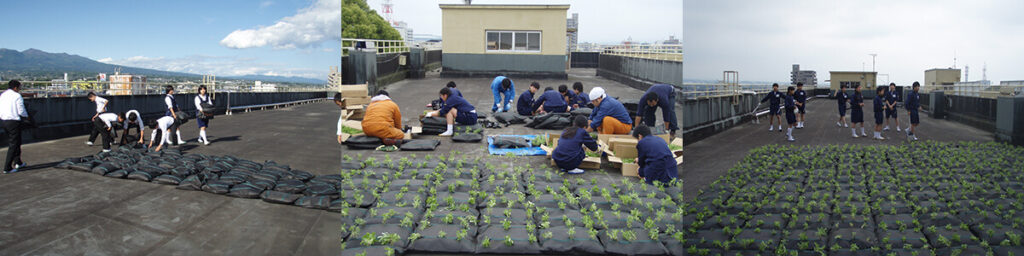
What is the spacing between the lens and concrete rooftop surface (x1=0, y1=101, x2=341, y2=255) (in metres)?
3.22

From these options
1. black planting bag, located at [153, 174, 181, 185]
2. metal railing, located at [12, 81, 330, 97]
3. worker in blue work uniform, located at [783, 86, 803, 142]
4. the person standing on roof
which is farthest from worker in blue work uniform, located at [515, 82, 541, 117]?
black planting bag, located at [153, 174, 181, 185]

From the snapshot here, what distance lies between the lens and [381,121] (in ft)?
23.1

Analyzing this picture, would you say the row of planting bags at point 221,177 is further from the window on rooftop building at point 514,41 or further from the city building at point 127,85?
the window on rooftop building at point 514,41

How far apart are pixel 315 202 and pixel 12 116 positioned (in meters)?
3.50

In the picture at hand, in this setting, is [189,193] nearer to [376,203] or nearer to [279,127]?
[376,203]

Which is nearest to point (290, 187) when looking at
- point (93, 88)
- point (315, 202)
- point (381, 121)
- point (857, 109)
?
point (315, 202)

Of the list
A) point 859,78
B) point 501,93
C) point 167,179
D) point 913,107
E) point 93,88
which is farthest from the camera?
point 859,78

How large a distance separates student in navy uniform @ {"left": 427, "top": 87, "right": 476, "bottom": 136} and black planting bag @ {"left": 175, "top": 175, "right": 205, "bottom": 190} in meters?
3.99

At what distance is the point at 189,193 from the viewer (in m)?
4.85

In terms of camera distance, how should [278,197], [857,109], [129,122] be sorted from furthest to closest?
[857,109] → [129,122] → [278,197]

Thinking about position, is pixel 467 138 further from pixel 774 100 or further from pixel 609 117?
pixel 774 100

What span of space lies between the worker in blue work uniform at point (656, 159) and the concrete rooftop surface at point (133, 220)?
297 cm

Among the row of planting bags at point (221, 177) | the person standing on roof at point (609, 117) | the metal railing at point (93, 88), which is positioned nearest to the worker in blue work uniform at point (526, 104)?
the person standing on roof at point (609, 117)

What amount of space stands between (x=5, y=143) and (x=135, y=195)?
8.98 feet
